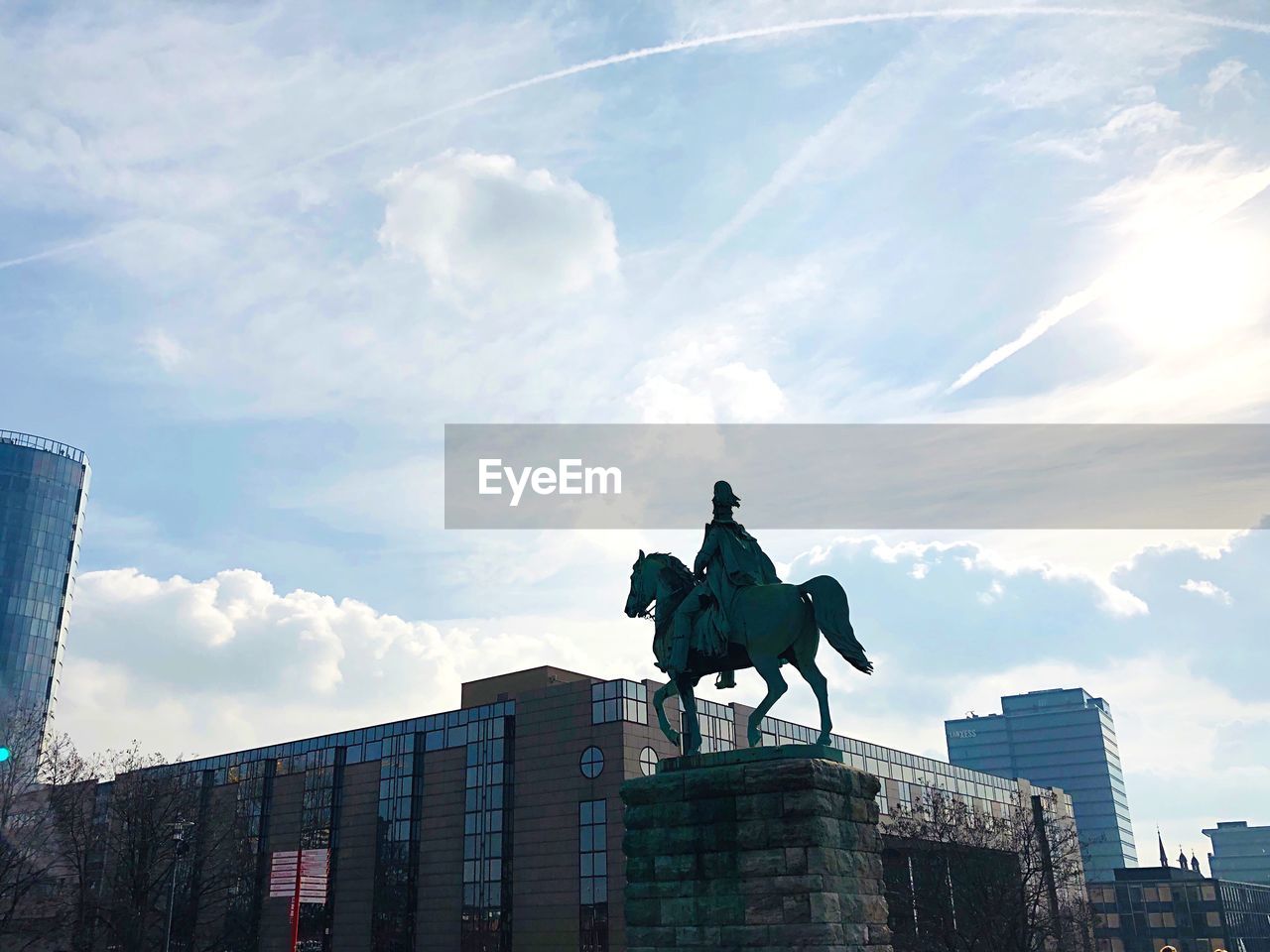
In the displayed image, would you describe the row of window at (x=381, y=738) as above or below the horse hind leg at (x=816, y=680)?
above

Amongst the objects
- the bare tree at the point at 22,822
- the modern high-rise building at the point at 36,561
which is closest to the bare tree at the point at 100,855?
the bare tree at the point at 22,822

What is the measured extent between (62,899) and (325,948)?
98.7ft

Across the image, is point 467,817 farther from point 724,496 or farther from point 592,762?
A: point 724,496

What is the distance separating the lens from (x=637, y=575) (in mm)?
20938

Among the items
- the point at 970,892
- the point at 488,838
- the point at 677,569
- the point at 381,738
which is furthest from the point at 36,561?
the point at 677,569

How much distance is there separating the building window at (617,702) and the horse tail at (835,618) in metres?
47.3

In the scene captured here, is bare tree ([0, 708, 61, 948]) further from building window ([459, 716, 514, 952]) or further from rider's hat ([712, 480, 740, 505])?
rider's hat ([712, 480, 740, 505])

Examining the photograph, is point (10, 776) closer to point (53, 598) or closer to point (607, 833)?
point (607, 833)

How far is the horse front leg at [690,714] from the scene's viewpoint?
18969 mm

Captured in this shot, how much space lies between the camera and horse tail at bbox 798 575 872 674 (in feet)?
60.2

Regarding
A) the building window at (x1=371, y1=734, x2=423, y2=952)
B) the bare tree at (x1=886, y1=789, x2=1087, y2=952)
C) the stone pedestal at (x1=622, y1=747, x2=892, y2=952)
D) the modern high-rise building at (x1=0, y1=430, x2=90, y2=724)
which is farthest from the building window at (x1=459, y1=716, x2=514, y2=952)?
the modern high-rise building at (x1=0, y1=430, x2=90, y2=724)

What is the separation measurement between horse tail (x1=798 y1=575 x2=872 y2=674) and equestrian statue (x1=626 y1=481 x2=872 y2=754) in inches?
0.7

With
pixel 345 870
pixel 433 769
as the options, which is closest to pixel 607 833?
pixel 433 769

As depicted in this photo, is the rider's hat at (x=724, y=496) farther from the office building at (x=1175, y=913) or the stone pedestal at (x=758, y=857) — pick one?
the office building at (x=1175, y=913)
